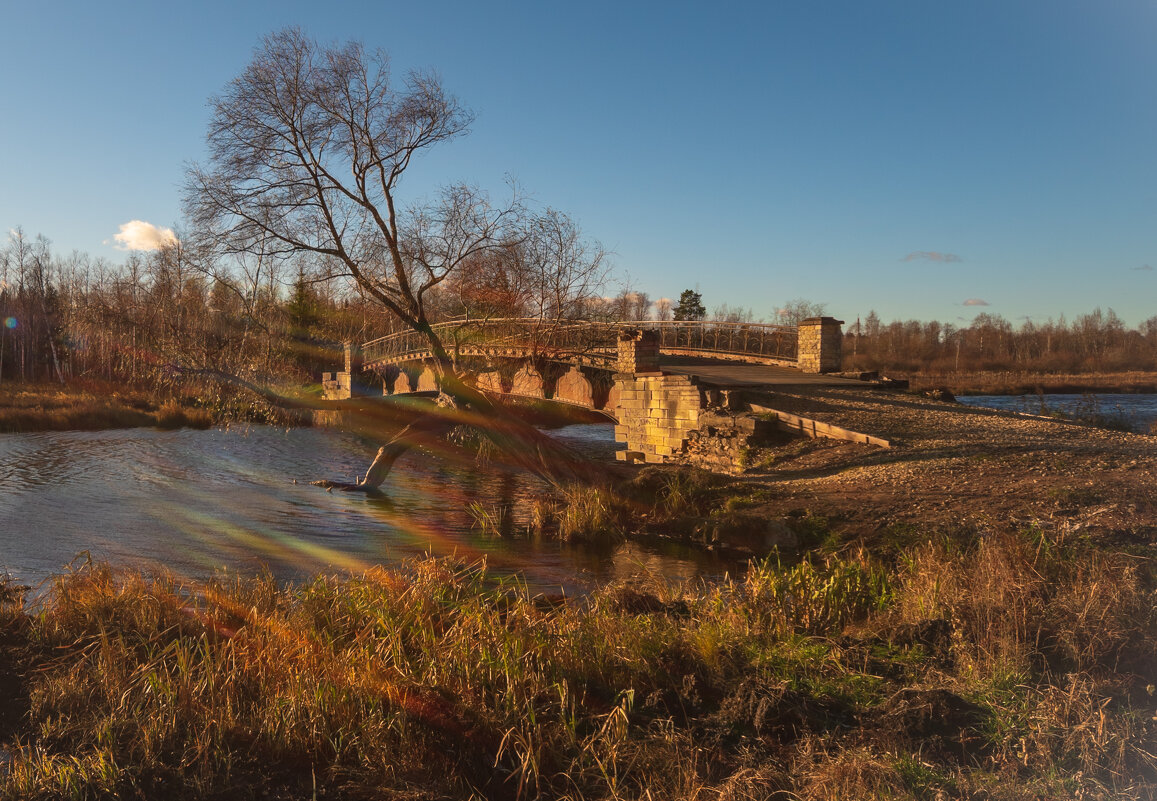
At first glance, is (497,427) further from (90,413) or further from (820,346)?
(90,413)

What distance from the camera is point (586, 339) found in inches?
983

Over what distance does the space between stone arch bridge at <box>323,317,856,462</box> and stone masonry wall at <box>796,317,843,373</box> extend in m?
0.03

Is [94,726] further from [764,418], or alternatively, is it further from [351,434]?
[351,434]

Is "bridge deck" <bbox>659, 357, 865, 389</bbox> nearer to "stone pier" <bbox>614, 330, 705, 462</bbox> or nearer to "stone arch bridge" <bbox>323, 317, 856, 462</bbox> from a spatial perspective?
"stone arch bridge" <bbox>323, 317, 856, 462</bbox>

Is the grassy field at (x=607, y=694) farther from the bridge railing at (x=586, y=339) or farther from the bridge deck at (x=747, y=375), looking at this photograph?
the bridge railing at (x=586, y=339)

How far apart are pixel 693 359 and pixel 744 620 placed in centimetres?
2118

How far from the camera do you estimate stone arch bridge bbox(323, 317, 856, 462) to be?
64.3ft

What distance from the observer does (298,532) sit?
14789 millimetres

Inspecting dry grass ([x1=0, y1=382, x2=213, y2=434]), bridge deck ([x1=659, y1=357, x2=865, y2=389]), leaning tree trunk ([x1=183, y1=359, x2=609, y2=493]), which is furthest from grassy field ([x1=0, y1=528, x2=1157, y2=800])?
dry grass ([x1=0, y1=382, x2=213, y2=434])

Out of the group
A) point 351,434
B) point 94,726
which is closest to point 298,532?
point 94,726

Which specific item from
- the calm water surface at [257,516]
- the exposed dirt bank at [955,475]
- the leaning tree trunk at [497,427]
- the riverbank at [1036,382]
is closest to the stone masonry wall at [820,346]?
the exposed dirt bank at [955,475]

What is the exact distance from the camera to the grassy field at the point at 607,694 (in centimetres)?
438

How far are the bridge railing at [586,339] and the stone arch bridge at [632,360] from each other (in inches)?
1.3

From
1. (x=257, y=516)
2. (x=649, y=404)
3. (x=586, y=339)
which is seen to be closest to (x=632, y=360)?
(x=649, y=404)
